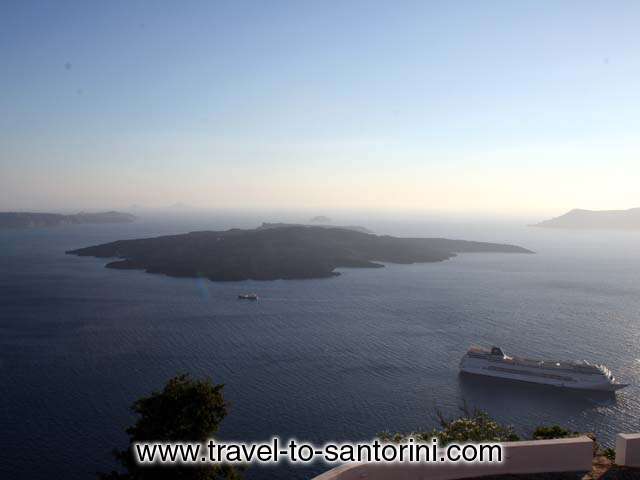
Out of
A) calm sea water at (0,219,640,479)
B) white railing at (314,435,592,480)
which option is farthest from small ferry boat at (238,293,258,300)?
white railing at (314,435,592,480)

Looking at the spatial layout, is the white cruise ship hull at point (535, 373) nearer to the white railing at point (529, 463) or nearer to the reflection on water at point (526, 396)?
the reflection on water at point (526, 396)

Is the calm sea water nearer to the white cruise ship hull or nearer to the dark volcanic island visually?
the white cruise ship hull

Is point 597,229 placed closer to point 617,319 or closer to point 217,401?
point 617,319

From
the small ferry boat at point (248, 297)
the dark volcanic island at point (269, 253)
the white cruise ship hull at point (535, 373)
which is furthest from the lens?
the dark volcanic island at point (269, 253)

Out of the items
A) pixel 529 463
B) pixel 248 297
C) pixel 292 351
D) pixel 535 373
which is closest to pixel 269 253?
pixel 248 297

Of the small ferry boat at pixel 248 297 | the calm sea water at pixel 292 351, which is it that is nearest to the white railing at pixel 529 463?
the calm sea water at pixel 292 351
